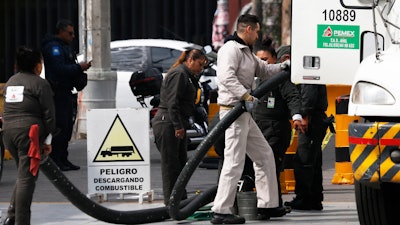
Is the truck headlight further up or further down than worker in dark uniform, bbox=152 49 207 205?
further up

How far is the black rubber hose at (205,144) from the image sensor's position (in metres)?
10.5

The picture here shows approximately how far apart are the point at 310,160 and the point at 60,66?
14.7 feet

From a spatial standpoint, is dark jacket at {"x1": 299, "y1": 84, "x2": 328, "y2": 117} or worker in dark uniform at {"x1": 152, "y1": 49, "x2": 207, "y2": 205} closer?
worker in dark uniform at {"x1": 152, "y1": 49, "x2": 207, "y2": 205}

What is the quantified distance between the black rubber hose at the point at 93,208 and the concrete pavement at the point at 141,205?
0.22 m

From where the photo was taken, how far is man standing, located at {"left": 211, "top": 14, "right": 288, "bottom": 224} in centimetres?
1080

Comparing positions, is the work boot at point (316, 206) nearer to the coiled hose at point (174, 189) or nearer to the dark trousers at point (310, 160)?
the dark trousers at point (310, 160)

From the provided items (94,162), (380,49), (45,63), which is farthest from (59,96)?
(380,49)

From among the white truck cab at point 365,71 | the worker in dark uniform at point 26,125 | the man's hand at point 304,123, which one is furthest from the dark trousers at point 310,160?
the worker in dark uniform at point 26,125

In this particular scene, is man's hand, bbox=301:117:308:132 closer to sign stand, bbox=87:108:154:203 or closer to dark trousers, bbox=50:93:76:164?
sign stand, bbox=87:108:154:203

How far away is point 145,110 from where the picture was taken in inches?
494

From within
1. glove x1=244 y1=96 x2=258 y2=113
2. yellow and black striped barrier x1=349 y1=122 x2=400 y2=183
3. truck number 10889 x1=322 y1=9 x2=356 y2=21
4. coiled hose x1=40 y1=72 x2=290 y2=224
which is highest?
truck number 10889 x1=322 y1=9 x2=356 y2=21

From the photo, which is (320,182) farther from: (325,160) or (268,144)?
(325,160)

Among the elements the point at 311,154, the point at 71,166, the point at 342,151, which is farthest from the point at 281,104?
the point at 71,166

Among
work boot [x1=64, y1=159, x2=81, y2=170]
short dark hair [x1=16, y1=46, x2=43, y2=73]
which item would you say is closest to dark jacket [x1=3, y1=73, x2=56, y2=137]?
short dark hair [x1=16, y1=46, x2=43, y2=73]
